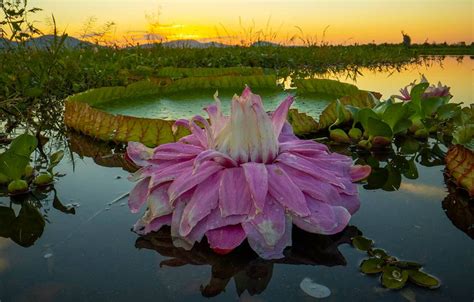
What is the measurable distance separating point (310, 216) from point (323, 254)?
0.29 feet

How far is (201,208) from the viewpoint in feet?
3.34

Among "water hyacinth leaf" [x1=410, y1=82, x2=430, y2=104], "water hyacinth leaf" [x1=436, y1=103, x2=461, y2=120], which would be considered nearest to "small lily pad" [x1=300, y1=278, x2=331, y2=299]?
"water hyacinth leaf" [x1=410, y1=82, x2=430, y2=104]

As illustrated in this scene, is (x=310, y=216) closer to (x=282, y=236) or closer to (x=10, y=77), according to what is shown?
(x=282, y=236)

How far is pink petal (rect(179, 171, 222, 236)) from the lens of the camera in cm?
101

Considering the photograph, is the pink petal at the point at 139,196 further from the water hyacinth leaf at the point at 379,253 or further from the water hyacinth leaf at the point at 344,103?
the water hyacinth leaf at the point at 344,103

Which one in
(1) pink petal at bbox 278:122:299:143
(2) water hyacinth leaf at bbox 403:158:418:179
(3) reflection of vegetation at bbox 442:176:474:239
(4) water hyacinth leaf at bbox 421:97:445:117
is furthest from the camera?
(4) water hyacinth leaf at bbox 421:97:445:117

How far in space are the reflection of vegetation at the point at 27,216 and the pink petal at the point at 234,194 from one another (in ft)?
1.60

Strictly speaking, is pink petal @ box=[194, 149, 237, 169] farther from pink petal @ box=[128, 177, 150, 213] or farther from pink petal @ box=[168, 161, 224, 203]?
pink petal @ box=[128, 177, 150, 213]

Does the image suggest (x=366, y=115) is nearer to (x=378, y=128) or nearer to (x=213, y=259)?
(x=378, y=128)

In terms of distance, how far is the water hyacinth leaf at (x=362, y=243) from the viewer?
1066 millimetres

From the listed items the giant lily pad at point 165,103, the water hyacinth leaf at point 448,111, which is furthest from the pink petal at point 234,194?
the water hyacinth leaf at point 448,111

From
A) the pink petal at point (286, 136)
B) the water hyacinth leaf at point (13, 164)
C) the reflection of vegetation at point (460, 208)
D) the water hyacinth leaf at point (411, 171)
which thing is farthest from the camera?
the water hyacinth leaf at point (411, 171)

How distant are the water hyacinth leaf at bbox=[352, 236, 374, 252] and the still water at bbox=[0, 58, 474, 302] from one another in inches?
0.6

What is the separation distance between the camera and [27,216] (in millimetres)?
1320
